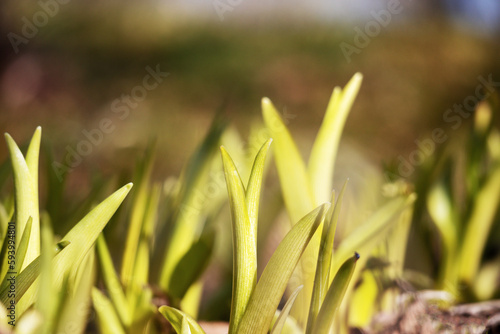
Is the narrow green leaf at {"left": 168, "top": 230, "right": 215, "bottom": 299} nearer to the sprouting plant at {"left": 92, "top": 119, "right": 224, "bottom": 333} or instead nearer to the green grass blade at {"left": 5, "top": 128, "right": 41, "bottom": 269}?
the sprouting plant at {"left": 92, "top": 119, "right": 224, "bottom": 333}

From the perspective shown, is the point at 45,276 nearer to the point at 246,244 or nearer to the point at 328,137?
the point at 246,244

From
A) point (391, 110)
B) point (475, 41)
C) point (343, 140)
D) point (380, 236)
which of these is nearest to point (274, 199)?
point (380, 236)

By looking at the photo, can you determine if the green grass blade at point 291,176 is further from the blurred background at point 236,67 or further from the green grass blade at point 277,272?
the blurred background at point 236,67

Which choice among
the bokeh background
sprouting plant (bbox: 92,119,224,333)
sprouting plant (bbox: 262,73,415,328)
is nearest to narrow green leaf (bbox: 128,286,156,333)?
sprouting plant (bbox: 92,119,224,333)

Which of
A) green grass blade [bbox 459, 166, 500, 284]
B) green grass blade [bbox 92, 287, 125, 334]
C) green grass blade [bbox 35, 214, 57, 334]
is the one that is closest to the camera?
green grass blade [bbox 35, 214, 57, 334]

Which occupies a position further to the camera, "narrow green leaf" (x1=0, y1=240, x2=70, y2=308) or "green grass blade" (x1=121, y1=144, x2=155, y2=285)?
"green grass blade" (x1=121, y1=144, x2=155, y2=285)
